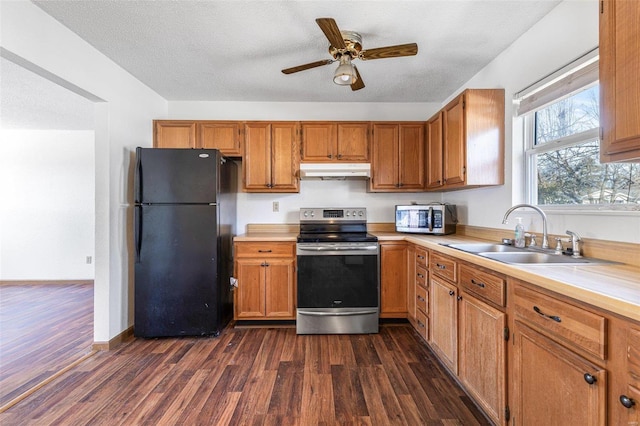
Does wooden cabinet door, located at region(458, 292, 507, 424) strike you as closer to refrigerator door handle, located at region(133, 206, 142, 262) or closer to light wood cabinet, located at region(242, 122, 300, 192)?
light wood cabinet, located at region(242, 122, 300, 192)

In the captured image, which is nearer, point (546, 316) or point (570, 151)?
point (546, 316)

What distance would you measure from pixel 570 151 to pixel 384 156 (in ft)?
5.34

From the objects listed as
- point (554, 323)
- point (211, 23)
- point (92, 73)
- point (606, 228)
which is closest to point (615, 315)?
point (554, 323)

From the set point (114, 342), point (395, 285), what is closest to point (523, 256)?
point (395, 285)

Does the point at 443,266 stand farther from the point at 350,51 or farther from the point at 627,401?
the point at 350,51

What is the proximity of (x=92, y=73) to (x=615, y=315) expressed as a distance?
341cm

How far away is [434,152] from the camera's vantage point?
283cm

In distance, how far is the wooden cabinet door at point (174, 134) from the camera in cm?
303

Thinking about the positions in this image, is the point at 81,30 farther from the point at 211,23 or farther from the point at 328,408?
the point at 328,408

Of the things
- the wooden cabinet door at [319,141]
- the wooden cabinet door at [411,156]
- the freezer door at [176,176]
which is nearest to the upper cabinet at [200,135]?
the freezer door at [176,176]

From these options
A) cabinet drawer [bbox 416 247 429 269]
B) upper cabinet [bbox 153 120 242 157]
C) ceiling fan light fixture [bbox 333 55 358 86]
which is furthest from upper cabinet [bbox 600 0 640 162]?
upper cabinet [bbox 153 120 242 157]

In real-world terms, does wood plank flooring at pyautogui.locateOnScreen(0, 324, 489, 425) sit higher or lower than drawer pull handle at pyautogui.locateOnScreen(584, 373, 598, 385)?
lower

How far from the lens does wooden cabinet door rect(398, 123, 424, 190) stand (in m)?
3.11

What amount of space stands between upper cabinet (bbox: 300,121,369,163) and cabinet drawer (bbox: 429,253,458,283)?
140 centimetres
